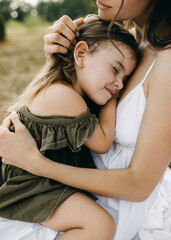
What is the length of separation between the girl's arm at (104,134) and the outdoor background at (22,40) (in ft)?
2.73

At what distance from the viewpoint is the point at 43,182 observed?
175 cm

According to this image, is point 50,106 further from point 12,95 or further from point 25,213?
point 12,95

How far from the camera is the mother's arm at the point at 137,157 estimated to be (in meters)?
1.48

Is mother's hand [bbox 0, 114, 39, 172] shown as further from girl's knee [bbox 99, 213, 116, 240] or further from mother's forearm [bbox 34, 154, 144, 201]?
girl's knee [bbox 99, 213, 116, 240]

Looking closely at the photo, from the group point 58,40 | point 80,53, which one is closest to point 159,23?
point 80,53

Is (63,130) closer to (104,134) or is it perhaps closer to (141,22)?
(104,134)

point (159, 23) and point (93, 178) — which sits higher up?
point (159, 23)

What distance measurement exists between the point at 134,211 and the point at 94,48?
3.79 feet

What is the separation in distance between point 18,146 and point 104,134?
0.56m

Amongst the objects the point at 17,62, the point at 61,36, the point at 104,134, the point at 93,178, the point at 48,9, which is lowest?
the point at 48,9

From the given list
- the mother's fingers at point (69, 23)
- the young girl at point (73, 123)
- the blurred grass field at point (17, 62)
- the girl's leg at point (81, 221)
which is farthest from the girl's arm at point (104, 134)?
the blurred grass field at point (17, 62)

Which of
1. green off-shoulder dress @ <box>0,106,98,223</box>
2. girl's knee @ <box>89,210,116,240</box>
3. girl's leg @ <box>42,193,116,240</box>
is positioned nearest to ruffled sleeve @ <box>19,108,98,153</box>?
green off-shoulder dress @ <box>0,106,98,223</box>

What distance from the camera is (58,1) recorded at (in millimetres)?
20031

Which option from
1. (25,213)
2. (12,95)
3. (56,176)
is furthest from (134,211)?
(12,95)
